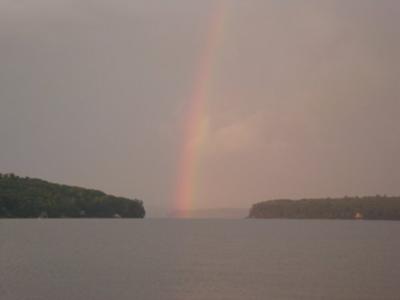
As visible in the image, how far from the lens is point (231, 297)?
5378cm

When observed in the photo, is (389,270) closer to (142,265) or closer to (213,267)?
(213,267)

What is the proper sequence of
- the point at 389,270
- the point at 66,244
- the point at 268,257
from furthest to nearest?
the point at 66,244, the point at 268,257, the point at 389,270

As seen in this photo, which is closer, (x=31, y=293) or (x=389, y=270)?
(x=31, y=293)

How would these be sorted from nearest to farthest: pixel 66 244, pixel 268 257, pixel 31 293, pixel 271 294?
1. pixel 31 293
2. pixel 271 294
3. pixel 268 257
4. pixel 66 244

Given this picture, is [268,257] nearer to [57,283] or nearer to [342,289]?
[342,289]

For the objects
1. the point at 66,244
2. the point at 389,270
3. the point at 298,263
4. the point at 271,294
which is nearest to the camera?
the point at 271,294

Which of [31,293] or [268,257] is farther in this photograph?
[268,257]

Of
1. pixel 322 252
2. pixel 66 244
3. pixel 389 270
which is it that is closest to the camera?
pixel 389 270

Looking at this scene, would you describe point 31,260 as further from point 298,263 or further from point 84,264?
point 298,263

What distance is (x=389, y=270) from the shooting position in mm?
77562

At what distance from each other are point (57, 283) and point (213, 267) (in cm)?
2548

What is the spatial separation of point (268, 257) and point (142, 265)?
23304 millimetres

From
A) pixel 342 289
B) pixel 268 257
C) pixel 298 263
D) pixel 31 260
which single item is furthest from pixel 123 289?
pixel 268 257

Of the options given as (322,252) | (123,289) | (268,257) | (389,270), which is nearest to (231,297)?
(123,289)
